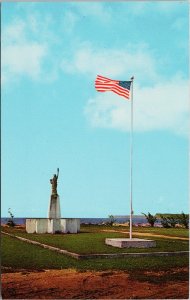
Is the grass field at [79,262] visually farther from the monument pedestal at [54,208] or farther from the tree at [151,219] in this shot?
the tree at [151,219]

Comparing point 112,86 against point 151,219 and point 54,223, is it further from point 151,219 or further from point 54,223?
point 151,219

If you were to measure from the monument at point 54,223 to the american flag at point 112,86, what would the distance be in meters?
6.95

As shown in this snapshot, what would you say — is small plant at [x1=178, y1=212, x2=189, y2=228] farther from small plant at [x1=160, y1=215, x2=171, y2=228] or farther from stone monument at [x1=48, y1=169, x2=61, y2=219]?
stone monument at [x1=48, y1=169, x2=61, y2=219]

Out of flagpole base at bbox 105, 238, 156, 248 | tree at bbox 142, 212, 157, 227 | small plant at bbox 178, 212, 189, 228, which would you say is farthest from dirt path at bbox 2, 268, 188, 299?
tree at bbox 142, 212, 157, 227

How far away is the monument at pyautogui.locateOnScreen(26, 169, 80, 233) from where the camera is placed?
60.8ft

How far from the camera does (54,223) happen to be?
18.5 m

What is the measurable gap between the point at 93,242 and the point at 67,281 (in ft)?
18.7

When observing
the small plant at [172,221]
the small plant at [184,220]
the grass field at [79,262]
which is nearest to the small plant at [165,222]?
the small plant at [172,221]

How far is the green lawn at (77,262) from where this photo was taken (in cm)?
942

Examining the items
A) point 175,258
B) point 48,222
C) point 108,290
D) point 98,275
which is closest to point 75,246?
point 175,258

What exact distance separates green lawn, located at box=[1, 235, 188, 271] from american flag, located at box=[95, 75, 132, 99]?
162 inches

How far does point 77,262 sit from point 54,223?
28.1 feet

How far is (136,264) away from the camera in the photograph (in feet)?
32.2

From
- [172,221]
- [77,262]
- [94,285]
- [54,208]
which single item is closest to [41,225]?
[54,208]
